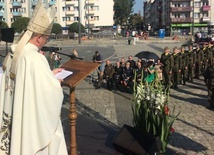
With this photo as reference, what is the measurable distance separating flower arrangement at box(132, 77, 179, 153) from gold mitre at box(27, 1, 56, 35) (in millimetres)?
2784

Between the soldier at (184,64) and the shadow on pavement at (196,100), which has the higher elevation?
the soldier at (184,64)

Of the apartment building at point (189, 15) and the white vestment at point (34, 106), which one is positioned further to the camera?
the apartment building at point (189, 15)

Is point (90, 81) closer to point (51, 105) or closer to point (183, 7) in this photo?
point (51, 105)

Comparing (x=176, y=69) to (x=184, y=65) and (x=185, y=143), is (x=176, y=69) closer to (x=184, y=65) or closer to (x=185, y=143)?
(x=184, y=65)

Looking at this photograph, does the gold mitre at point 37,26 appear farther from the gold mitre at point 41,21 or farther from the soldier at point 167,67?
the soldier at point 167,67

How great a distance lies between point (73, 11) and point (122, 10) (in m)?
27.6

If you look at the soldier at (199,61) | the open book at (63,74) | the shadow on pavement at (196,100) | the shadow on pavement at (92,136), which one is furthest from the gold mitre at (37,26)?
the soldier at (199,61)

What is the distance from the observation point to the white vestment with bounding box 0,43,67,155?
3137 mm

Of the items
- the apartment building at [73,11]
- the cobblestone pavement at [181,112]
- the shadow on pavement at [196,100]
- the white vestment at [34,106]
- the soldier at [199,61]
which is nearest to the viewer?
the white vestment at [34,106]

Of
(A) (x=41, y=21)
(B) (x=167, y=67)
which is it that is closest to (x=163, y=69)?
(B) (x=167, y=67)

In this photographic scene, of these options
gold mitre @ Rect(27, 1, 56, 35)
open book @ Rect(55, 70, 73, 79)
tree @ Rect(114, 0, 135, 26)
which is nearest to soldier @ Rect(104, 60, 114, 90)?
open book @ Rect(55, 70, 73, 79)

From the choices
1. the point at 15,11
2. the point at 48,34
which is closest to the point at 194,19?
the point at 15,11

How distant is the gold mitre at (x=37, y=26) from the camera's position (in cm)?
327

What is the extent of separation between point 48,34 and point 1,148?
4.06 ft
